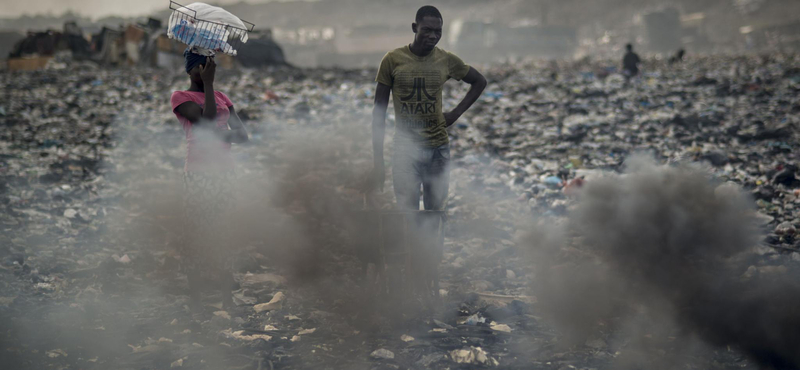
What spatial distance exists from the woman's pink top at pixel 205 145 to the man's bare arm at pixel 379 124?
72cm

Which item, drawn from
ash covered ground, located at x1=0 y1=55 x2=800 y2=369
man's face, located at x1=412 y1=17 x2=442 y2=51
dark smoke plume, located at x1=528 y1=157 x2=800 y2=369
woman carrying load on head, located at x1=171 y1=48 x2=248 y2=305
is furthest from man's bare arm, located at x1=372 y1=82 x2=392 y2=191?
dark smoke plume, located at x1=528 y1=157 x2=800 y2=369

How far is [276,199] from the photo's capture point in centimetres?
548

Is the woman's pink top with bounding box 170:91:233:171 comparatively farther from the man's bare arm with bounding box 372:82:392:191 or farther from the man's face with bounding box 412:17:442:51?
the man's face with bounding box 412:17:442:51

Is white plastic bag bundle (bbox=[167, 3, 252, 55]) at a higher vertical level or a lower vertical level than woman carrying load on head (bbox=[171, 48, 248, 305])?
higher

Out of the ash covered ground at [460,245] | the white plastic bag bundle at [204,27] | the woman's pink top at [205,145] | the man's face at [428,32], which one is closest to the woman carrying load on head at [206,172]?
the woman's pink top at [205,145]

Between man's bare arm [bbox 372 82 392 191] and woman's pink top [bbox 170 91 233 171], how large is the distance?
2.37ft

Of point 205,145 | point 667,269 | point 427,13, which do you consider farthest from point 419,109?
point 667,269

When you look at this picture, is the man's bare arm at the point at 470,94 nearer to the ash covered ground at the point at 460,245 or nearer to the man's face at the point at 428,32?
the man's face at the point at 428,32

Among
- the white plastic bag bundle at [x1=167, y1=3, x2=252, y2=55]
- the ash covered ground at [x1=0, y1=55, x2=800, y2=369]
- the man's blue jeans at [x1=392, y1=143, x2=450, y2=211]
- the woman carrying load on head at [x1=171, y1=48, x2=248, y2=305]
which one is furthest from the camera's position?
the man's blue jeans at [x1=392, y1=143, x2=450, y2=211]

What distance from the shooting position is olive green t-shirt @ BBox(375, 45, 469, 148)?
113 inches

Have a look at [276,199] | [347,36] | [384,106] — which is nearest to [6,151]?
[276,199]

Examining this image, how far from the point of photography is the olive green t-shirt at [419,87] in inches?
113

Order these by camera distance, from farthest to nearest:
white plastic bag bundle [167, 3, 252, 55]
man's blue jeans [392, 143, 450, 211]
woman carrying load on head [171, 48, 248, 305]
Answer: man's blue jeans [392, 143, 450, 211] → woman carrying load on head [171, 48, 248, 305] → white plastic bag bundle [167, 3, 252, 55]

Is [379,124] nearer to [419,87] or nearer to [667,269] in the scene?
[419,87]
